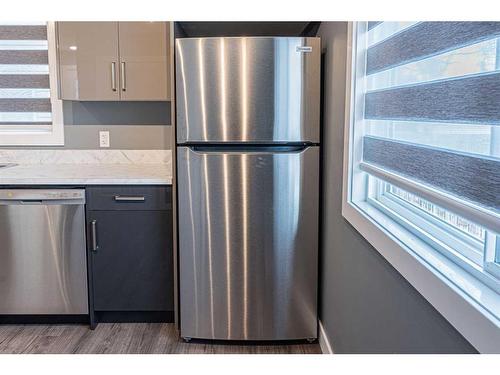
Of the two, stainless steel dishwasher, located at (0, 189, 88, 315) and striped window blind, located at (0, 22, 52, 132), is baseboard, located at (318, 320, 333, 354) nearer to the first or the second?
stainless steel dishwasher, located at (0, 189, 88, 315)

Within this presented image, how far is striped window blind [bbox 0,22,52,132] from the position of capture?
3074mm

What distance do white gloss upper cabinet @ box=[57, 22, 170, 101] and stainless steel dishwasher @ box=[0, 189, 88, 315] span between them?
0.67m

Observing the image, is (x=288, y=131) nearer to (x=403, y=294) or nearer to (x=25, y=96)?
Result: (x=403, y=294)

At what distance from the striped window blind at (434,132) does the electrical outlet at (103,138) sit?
1878 millimetres

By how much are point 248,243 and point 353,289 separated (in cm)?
67

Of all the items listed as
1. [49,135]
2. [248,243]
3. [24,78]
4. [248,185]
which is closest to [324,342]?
[248,243]

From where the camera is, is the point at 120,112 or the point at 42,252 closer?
the point at 42,252

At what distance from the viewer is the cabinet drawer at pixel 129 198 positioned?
2.51 m

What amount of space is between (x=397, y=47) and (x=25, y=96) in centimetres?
264

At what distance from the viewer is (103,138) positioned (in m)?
3.12

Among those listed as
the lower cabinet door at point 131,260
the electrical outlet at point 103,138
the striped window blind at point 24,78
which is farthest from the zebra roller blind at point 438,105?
the striped window blind at point 24,78

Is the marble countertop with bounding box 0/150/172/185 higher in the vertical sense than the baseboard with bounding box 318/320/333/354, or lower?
higher

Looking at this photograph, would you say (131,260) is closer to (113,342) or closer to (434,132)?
(113,342)

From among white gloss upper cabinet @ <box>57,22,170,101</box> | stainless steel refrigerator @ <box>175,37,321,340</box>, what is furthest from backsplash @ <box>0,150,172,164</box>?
stainless steel refrigerator @ <box>175,37,321,340</box>
